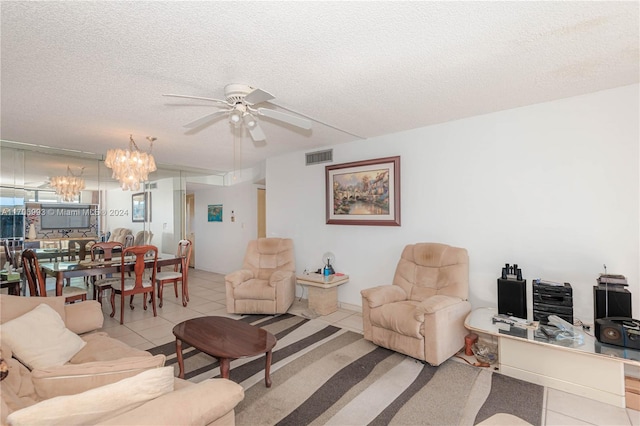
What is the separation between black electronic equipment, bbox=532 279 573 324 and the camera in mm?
2707


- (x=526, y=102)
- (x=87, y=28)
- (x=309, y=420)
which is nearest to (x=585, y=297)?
(x=526, y=102)

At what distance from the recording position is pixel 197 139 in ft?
14.0

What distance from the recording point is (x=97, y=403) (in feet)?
3.75

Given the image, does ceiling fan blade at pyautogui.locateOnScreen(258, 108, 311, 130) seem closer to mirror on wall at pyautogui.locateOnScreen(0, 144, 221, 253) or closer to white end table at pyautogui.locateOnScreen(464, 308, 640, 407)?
white end table at pyautogui.locateOnScreen(464, 308, 640, 407)

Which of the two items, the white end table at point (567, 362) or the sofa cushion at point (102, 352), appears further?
the white end table at point (567, 362)

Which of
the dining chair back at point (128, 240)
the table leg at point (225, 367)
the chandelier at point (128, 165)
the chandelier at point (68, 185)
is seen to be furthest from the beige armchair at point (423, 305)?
the chandelier at point (68, 185)

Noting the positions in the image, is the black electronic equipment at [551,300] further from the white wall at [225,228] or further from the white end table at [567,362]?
the white wall at [225,228]

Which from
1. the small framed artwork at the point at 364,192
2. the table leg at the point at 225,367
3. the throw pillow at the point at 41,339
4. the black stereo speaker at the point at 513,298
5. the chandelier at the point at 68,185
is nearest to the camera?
the throw pillow at the point at 41,339

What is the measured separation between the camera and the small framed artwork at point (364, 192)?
4.02 m

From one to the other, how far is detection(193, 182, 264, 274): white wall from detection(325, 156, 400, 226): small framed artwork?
2.73 meters

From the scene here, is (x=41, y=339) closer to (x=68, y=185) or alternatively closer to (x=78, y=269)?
(x=78, y=269)

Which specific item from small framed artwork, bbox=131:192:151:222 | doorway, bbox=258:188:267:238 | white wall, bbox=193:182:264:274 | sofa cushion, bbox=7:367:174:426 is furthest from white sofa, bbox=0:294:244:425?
white wall, bbox=193:182:264:274

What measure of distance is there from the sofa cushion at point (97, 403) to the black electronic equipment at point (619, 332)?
302cm

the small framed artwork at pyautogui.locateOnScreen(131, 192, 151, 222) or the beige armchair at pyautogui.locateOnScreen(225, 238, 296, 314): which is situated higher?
the small framed artwork at pyautogui.locateOnScreen(131, 192, 151, 222)
